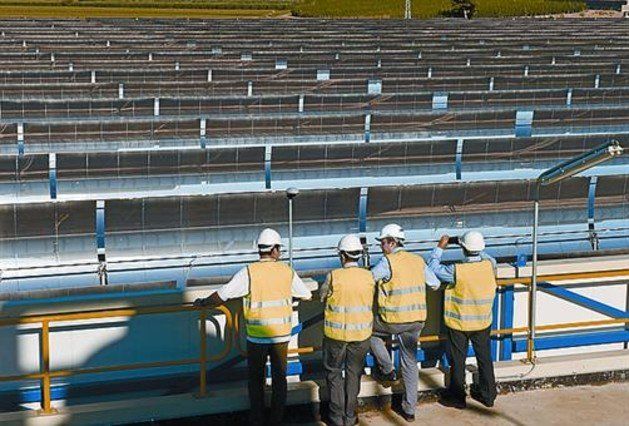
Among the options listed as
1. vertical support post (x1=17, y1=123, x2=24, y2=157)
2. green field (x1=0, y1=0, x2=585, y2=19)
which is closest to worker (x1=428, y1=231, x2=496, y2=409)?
vertical support post (x1=17, y1=123, x2=24, y2=157)

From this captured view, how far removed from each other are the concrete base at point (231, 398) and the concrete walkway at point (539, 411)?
0.17 meters

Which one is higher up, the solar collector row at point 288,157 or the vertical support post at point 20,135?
the vertical support post at point 20,135

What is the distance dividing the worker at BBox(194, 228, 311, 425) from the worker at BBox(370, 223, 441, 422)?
0.64 metres

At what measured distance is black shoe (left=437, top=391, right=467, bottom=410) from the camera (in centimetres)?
819

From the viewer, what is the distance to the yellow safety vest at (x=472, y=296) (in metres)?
7.86

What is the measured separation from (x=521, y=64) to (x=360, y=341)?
15757 millimetres

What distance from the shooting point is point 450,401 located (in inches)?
326

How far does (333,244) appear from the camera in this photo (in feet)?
34.3

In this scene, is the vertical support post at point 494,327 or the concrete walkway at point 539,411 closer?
the concrete walkway at point 539,411

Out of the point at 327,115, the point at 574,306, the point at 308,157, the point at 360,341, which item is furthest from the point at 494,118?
the point at 360,341

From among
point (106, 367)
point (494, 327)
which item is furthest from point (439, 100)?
point (106, 367)

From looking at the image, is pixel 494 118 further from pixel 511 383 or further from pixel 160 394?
pixel 160 394

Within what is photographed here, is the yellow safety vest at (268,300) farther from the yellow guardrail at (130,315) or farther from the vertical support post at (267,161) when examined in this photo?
the vertical support post at (267,161)

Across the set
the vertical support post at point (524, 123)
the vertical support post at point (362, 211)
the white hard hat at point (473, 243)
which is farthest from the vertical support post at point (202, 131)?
the white hard hat at point (473, 243)
